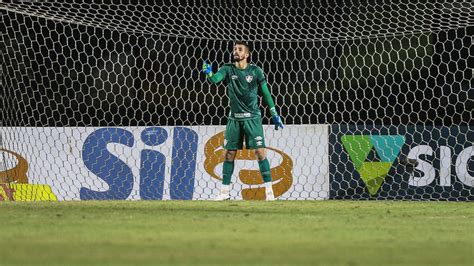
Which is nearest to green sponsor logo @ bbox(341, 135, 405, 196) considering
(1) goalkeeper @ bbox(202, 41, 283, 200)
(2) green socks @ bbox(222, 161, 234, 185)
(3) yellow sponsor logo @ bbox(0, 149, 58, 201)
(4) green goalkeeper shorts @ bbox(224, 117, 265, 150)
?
(1) goalkeeper @ bbox(202, 41, 283, 200)

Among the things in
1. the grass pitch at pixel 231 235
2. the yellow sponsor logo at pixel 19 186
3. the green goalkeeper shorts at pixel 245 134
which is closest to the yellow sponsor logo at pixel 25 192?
the yellow sponsor logo at pixel 19 186

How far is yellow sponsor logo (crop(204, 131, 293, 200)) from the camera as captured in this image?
448 inches

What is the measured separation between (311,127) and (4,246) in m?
6.73

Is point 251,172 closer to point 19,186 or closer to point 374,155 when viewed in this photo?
point 374,155

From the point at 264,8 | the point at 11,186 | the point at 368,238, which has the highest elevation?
the point at 264,8

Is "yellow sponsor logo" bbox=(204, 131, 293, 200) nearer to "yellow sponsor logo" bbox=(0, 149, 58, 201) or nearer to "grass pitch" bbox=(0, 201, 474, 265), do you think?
"yellow sponsor logo" bbox=(0, 149, 58, 201)

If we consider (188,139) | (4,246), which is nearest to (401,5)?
(188,139)

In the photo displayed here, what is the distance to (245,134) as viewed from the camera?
412 inches

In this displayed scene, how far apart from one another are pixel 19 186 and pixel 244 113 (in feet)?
9.47

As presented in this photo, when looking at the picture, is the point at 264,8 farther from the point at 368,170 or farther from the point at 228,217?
the point at 228,217

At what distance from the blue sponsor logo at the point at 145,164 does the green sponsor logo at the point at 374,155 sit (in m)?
1.92

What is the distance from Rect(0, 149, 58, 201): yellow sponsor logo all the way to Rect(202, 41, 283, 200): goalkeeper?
2294mm

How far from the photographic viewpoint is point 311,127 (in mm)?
11492

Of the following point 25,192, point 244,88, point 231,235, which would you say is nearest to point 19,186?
point 25,192
